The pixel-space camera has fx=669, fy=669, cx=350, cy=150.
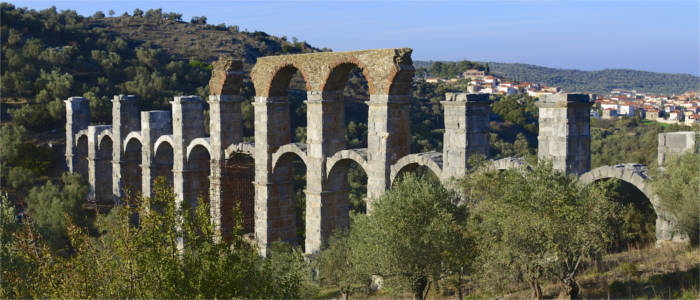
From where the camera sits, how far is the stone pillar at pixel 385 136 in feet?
57.1

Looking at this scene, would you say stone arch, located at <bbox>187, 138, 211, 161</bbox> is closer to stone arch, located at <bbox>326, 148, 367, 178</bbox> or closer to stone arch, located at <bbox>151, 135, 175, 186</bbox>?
stone arch, located at <bbox>151, 135, 175, 186</bbox>

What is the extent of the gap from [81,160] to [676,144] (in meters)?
28.1

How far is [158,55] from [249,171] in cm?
3331

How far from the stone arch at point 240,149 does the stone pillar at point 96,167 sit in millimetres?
10624

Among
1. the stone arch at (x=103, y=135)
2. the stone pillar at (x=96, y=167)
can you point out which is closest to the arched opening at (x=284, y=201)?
the stone arch at (x=103, y=135)

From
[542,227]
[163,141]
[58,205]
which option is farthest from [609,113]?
[542,227]

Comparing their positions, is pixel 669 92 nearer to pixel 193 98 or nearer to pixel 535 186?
pixel 193 98

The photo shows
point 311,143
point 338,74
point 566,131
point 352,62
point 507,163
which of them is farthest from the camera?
point 311,143

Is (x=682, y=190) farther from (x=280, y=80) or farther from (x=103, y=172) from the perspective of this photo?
(x=103, y=172)

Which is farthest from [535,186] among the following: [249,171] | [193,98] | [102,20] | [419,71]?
[102,20]

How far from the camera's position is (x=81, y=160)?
33406 millimetres

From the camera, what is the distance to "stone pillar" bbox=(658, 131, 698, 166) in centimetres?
1375

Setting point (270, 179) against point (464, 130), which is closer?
point (464, 130)

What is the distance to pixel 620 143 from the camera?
37.0m
